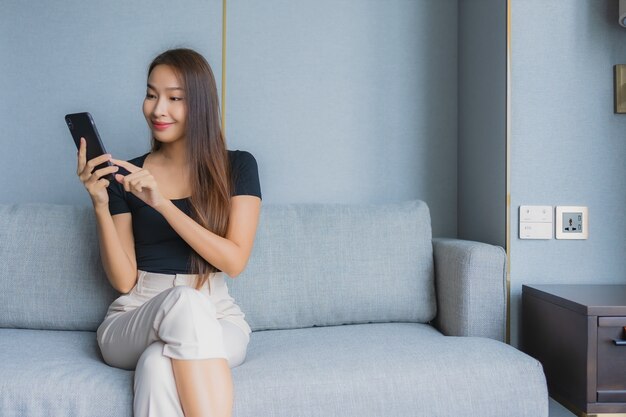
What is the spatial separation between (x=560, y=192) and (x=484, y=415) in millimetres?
835

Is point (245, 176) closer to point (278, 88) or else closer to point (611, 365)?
point (278, 88)

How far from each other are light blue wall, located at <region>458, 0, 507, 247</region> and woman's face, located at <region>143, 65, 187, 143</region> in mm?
1063

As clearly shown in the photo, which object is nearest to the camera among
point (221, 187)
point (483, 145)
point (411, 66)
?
point (221, 187)

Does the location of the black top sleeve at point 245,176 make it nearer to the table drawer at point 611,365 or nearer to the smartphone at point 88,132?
the smartphone at point 88,132

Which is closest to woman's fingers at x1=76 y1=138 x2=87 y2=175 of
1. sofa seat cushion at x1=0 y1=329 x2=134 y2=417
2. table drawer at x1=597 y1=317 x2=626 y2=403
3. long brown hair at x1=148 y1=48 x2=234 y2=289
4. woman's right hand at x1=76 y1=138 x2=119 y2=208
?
woman's right hand at x1=76 y1=138 x2=119 y2=208

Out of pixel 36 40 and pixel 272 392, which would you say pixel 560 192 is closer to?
pixel 272 392

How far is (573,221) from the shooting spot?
5.66 feet

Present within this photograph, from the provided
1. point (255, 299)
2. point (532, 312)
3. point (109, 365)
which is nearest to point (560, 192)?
point (532, 312)

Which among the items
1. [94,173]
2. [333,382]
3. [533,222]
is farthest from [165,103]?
[533,222]

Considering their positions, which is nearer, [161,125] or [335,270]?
[161,125]

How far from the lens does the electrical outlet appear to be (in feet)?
5.66

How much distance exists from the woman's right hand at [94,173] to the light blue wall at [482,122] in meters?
1.24

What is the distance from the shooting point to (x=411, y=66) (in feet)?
7.07

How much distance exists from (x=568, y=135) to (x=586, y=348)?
28.7 inches
